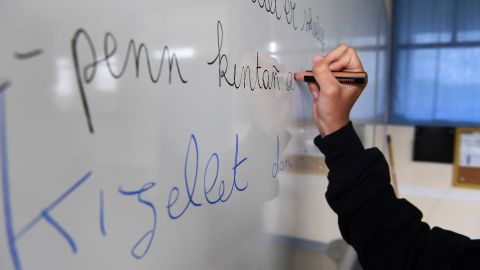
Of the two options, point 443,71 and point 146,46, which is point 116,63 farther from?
point 443,71

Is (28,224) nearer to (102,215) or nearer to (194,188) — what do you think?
(102,215)

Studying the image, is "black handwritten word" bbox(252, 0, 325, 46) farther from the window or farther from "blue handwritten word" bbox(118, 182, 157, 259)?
the window

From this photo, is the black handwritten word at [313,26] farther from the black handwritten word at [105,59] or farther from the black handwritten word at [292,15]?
the black handwritten word at [105,59]

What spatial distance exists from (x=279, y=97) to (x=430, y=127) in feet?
7.35

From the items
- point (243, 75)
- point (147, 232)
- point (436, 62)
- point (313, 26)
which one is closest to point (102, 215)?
point (147, 232)

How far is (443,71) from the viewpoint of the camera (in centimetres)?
240

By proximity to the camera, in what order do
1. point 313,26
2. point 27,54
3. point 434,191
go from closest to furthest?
point 27,54 → point 313,26 → point 434,191

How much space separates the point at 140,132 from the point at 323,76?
378 mm

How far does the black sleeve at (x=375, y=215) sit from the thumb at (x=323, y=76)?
8 centimetres

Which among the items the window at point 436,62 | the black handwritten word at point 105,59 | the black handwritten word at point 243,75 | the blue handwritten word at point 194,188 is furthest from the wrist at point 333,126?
the window at point 436,62

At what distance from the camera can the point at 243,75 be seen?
18.2 inches

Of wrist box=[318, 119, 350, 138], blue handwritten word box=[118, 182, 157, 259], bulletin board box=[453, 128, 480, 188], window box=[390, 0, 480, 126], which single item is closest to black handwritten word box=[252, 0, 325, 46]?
wrist box=[318, 119, 350, 138]

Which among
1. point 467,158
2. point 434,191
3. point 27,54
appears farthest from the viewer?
point 434,191

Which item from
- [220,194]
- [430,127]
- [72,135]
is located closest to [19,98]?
[72,135]
